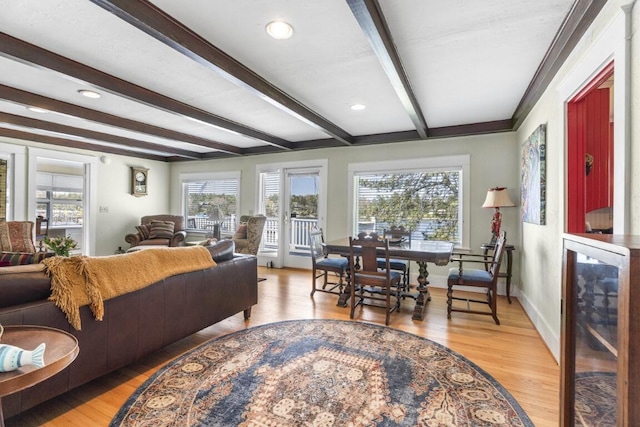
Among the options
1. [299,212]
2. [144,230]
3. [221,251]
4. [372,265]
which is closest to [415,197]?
[372,265]

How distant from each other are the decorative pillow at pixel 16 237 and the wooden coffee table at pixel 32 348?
158 inches

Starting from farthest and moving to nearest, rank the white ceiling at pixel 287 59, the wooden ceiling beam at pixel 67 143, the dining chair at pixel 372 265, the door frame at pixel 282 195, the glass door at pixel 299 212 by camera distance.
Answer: the glass door at pixel 299 212 → the door frame at pixel 282 195 → the wooden ceiling beam at pixel 67 143 → the dining chair at pixel 372 265 → the white ceiling at pixel 287 59

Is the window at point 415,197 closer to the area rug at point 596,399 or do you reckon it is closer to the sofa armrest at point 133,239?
the area rug at point 596,399

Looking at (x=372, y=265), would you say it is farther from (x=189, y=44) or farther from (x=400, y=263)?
(x=189, y=44)

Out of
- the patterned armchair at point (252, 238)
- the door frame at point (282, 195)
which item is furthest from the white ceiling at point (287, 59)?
the patterned armchair at point (252, 238)

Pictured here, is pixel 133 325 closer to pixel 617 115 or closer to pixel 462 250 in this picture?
pixel 617 115

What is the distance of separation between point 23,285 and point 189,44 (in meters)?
1.74

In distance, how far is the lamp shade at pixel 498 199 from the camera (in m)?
3.85

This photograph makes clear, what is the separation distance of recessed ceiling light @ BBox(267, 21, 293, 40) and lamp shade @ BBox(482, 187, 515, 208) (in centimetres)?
318

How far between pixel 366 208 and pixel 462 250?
159 cm

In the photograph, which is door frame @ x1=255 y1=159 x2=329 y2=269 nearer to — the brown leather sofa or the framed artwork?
the brown leather sofa

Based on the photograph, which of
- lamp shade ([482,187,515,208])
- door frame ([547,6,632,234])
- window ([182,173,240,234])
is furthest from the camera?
window ([182,173,240,234])

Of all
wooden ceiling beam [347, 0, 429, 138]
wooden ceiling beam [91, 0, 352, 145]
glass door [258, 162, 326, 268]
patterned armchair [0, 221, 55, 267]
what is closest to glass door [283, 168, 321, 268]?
glass door [258, 162, 326, 268]

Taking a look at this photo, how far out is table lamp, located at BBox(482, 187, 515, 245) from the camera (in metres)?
3.86
